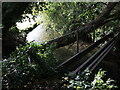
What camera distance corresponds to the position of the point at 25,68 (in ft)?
7.98

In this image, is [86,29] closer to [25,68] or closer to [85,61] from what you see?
[85,61]

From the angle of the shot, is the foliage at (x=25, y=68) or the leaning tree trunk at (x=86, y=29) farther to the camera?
the leaning tree trunk at (x=86, y=29)

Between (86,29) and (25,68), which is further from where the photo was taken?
(86,29)

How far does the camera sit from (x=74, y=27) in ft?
20.5

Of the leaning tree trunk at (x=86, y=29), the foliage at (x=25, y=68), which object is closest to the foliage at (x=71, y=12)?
the leaning tree trunk at (x=86, y=29)

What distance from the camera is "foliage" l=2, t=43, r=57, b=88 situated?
2220mm

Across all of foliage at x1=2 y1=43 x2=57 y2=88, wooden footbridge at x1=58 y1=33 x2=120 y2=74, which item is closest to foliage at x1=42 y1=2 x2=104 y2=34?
wooden footbridge at x1=58 y1=33 x2=120 y2=74

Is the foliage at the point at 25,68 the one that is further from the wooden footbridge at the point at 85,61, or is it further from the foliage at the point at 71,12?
the foliage at the point at 71,12

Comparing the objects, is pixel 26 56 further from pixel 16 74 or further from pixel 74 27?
pixel 74 27

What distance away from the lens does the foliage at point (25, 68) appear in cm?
222

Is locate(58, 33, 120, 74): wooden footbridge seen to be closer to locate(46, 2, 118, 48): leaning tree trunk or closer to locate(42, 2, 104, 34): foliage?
locate(46, 2, 118, 48): leaning tree trunk

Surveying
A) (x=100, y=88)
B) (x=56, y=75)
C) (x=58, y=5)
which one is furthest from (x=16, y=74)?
(x=58, y=5)

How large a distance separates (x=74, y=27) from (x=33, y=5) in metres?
4.12

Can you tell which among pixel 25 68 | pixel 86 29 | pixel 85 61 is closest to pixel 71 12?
pixel 86 29
